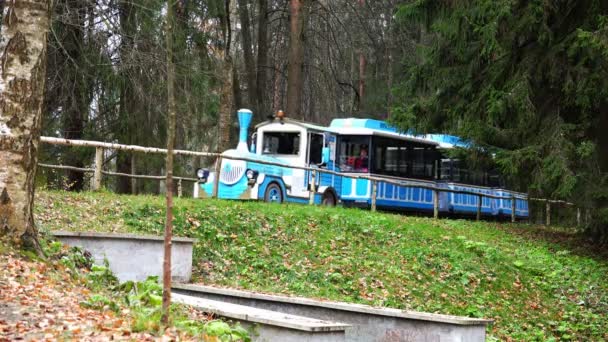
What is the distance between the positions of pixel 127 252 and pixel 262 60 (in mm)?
18730

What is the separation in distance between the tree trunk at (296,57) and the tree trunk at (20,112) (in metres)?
17.2

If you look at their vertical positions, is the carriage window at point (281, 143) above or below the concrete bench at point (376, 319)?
above

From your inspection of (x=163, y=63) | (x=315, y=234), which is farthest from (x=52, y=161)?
(x=315, y=234)

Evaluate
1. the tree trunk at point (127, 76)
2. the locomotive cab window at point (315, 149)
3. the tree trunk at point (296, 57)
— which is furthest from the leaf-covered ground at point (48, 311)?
the tree trunk at point (296, 57)

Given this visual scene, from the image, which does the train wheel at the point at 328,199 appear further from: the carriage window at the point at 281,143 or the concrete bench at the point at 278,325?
the concrete bench at the point at 278,325

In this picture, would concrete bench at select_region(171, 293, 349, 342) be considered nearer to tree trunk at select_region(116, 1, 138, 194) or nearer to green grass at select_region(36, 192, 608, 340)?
green grass at select_region(36, 192, 608, 340)

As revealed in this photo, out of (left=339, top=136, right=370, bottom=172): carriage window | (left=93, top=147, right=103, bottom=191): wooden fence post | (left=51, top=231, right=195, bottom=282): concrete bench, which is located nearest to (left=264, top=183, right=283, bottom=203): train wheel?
(left=339, top=136, right=370, bottom=172): carriage window

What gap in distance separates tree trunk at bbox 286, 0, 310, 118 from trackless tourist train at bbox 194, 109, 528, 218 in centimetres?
196

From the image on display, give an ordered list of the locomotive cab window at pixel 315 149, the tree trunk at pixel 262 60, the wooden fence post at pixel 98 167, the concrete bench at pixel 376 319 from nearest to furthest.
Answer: the concrete bench at pixel 376 319 → the wooden fence post at pixel 98 167 → the locomotive cab window at pixel 315 149 → the tree trunk at pixel 262 60

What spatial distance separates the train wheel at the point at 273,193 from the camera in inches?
778

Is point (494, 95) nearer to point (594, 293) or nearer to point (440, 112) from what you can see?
point (440, 112)

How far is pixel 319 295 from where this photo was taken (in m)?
11.5

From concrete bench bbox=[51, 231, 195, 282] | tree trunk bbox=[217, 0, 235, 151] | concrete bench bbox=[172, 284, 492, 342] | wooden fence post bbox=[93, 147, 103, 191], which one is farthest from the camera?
tree trunk bbox=[217, 0, 235, 151]

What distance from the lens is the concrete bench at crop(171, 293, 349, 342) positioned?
25.6 ft
